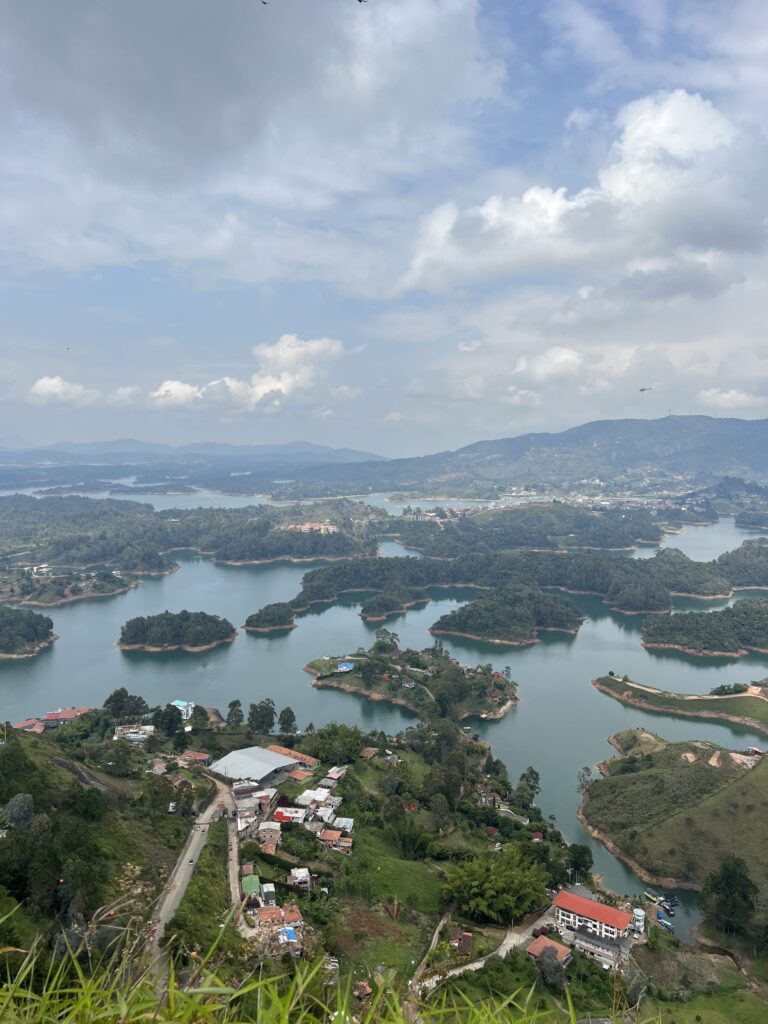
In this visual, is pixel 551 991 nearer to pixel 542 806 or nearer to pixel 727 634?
pixel 542 806

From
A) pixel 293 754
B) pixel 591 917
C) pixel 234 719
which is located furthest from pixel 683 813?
pixel 234 719

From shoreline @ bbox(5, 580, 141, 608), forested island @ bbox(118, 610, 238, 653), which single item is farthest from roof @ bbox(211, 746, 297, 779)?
shoreline @ bbox(5, 580, 141, 608)

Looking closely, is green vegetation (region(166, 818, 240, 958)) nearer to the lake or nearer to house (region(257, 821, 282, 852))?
house (region(257, 821, 282, 852))

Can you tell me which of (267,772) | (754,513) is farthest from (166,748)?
(754,513)

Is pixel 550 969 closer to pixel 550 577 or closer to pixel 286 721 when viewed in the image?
pixel 286 721

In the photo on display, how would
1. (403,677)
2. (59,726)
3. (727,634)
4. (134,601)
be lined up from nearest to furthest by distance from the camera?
(59,726), (403,677), (727,634), (134,601)

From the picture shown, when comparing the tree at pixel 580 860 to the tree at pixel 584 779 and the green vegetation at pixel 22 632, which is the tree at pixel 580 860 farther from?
the green vegetation at pixel 22 632

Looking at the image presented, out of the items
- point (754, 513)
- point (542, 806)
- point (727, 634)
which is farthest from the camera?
point (754, 513)
